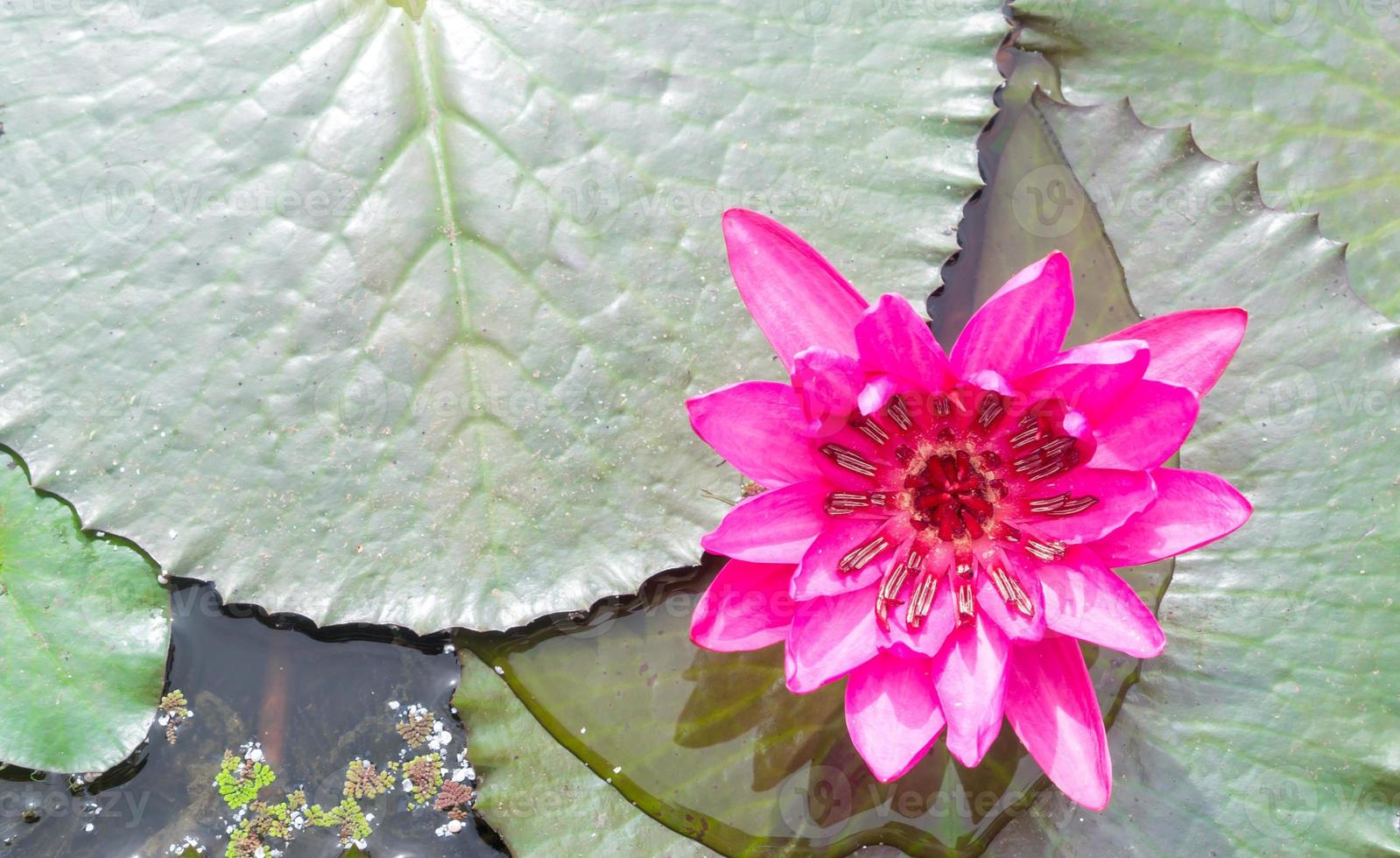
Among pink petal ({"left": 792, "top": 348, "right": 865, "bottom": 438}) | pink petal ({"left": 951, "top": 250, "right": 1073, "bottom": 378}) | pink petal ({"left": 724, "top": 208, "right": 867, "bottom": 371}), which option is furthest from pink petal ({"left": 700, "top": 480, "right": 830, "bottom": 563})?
pink petal ({"left": 951, "top": 250, "right": 1073, "bottom": 378})

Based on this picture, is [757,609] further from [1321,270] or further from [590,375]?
[1321,270]

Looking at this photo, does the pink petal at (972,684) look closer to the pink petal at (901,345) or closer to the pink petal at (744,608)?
the pink petal at (744,608)

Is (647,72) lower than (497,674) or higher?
higher

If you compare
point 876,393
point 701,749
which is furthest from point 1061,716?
point 701,749

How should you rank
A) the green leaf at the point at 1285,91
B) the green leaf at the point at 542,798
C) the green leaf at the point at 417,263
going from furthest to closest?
1. the green leaf at the point at 1285,91
2. the green leaf at the point at 542,798
3. the green leaf at the point at 417,263

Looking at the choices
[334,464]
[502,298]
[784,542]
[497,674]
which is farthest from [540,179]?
[497,674]

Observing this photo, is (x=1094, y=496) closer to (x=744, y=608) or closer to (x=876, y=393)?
(x=876, y=393)

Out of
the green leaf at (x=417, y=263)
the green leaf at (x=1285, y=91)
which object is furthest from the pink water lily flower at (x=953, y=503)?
the green leaf at (x=1285, y=91)
